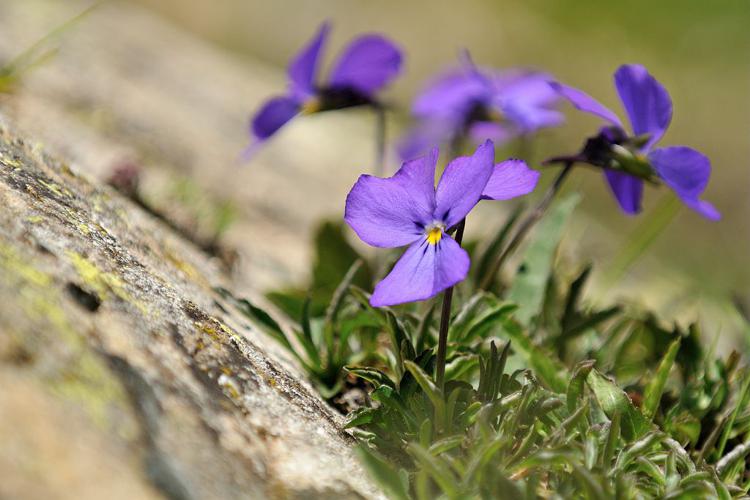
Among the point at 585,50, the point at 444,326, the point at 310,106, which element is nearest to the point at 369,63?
the point at 310,106

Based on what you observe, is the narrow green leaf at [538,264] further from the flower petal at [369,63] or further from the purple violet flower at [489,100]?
the flower petal at [369,63]

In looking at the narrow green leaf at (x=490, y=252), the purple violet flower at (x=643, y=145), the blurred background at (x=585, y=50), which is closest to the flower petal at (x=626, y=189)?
Result: the purple violet flower at (x=643, y=145)

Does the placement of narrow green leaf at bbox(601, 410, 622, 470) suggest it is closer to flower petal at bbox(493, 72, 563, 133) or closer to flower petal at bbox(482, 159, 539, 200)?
flower petal at bbox(482, 159, 539, 200)

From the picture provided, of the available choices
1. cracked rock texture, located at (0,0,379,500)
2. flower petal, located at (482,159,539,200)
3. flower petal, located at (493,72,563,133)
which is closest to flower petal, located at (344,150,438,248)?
flower petal, located at (482,159,539,200)

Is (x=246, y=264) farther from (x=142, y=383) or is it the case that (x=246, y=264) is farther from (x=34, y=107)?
(x=142, y=383)

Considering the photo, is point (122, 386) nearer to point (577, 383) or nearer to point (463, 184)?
point (463, 184)

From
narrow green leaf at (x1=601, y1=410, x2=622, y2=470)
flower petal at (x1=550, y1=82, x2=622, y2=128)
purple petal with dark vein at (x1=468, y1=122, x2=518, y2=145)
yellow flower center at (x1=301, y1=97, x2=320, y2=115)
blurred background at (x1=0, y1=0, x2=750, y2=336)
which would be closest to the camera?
narrow green leaf at (x1=601, y1=410, x2=622, y2=470)

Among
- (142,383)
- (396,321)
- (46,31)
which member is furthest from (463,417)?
(46,31)

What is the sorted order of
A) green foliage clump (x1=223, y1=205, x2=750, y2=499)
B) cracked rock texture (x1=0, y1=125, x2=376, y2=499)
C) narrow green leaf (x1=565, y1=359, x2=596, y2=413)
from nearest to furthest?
cracked rock texture (x1=0, y1=125, x2=376, y2=499)
green foliage clump (x1=223, y1=205, x2=750, y2=499)
narrow green leaf (x1=565, y1=359, x2=596, y2=413)
